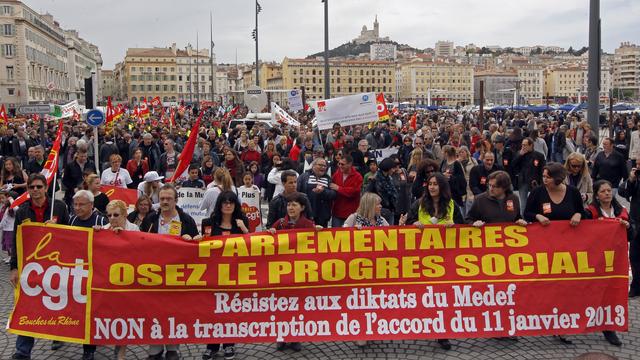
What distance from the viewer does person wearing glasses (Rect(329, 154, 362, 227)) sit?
8.45 meters

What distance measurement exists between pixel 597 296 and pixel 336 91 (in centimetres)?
16762

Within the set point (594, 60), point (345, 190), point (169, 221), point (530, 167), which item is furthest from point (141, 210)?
point (594, 60)

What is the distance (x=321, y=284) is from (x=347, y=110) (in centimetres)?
1103

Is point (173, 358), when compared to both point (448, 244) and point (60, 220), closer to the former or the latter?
point (60, 220)

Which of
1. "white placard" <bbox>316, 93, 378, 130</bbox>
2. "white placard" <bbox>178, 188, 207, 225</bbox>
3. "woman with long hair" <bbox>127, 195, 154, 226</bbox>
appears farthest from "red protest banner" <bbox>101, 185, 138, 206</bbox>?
"white placard" <bbox>316, 93, 378, 130</bbox>

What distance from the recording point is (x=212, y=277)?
570 centimetres

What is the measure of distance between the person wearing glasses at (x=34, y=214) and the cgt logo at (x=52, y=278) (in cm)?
19

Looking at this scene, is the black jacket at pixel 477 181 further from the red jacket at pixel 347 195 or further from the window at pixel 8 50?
the window at pixel 8 50

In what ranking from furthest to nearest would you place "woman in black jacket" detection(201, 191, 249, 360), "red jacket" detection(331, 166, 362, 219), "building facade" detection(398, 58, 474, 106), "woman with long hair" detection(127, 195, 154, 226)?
"building facade" detection(398, 58, 474, 106) < "red jacket" detection(331, 166, 362, 219) < "woman with long hair" detection(127, 195, 154, 226) < "woman in black jacket" detection(201, 191, 249, 360)

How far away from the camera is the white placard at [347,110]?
16.3 meters

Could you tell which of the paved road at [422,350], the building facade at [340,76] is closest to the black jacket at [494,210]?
the paved road at [422,350]

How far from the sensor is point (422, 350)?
231 inches

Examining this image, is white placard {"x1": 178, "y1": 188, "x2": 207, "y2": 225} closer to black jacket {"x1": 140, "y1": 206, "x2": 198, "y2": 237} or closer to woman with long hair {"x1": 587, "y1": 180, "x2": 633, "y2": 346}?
black jacket {"x1": 140, "y1": 206, "x2": 198, "y2": 237}

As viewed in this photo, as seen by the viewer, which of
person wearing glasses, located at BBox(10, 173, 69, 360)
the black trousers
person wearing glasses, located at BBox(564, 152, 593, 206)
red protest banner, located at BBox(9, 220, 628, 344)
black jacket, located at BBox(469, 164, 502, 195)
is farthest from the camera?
black jacket, located at BBox(469, 164, 502, 195)
